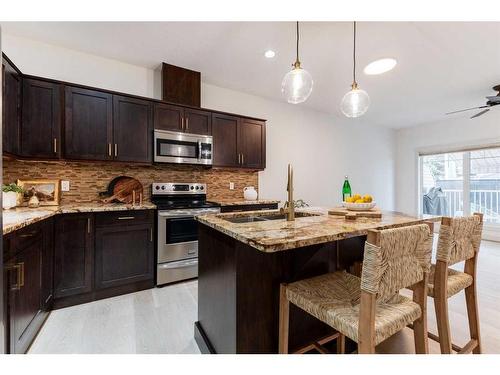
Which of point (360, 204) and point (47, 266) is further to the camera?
point (47, 266)

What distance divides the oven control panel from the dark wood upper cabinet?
3.47 feet

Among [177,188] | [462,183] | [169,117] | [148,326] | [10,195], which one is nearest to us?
[148,326]

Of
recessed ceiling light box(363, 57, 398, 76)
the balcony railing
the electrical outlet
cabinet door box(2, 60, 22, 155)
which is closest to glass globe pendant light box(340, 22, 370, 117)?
recessed ceiling light box(363, 57, 398, 76)

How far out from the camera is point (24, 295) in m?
1.62

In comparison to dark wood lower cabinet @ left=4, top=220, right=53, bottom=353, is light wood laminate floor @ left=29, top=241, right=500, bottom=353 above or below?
below

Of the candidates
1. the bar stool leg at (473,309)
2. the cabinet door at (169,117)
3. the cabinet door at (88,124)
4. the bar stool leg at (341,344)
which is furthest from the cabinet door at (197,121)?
the bar stool leg at (473,309)

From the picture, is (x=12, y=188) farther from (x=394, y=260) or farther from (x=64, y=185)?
(x=394, y=260)

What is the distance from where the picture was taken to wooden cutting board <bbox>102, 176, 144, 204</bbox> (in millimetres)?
2910

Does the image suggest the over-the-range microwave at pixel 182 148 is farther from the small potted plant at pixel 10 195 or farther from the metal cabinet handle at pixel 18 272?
the metal cabinet handle at pixel 18 272

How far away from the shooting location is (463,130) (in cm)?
512

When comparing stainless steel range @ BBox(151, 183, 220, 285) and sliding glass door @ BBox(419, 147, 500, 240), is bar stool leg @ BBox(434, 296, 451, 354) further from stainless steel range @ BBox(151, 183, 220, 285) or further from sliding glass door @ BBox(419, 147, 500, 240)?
sliding glass door @ BBox(419, 147, 500, 240)

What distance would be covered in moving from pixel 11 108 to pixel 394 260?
9.99ft

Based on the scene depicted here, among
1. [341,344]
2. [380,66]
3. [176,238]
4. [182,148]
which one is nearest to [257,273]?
[341,344]
